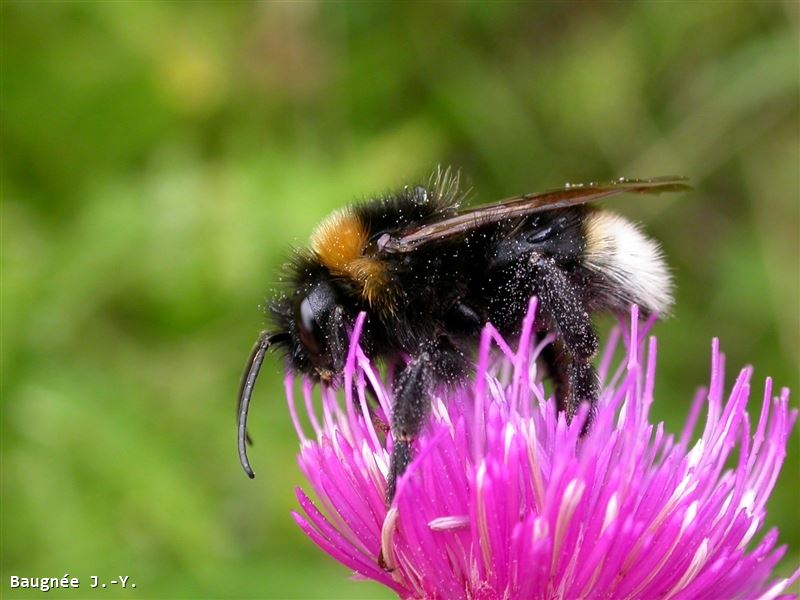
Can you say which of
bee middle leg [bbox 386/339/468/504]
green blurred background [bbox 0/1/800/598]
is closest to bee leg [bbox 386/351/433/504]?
bee middle leg [bbox 386/339/468/504]

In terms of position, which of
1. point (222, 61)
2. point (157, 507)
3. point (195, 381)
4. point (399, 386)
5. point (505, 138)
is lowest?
point (399, 386)

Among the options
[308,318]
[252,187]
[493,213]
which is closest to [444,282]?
[493,213]

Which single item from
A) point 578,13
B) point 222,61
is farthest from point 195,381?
point 578,13

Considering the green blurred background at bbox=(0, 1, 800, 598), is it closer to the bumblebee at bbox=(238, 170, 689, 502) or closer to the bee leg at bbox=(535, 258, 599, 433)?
the bumblebee at bbox=(238, 170, 689, 502)

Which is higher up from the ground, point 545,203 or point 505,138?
point 505,138

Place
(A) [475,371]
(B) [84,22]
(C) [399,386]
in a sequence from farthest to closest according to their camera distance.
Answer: (B) [84,22] < (A) [475,371] < (C) [399,386]

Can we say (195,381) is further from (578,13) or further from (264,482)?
(578,13)
